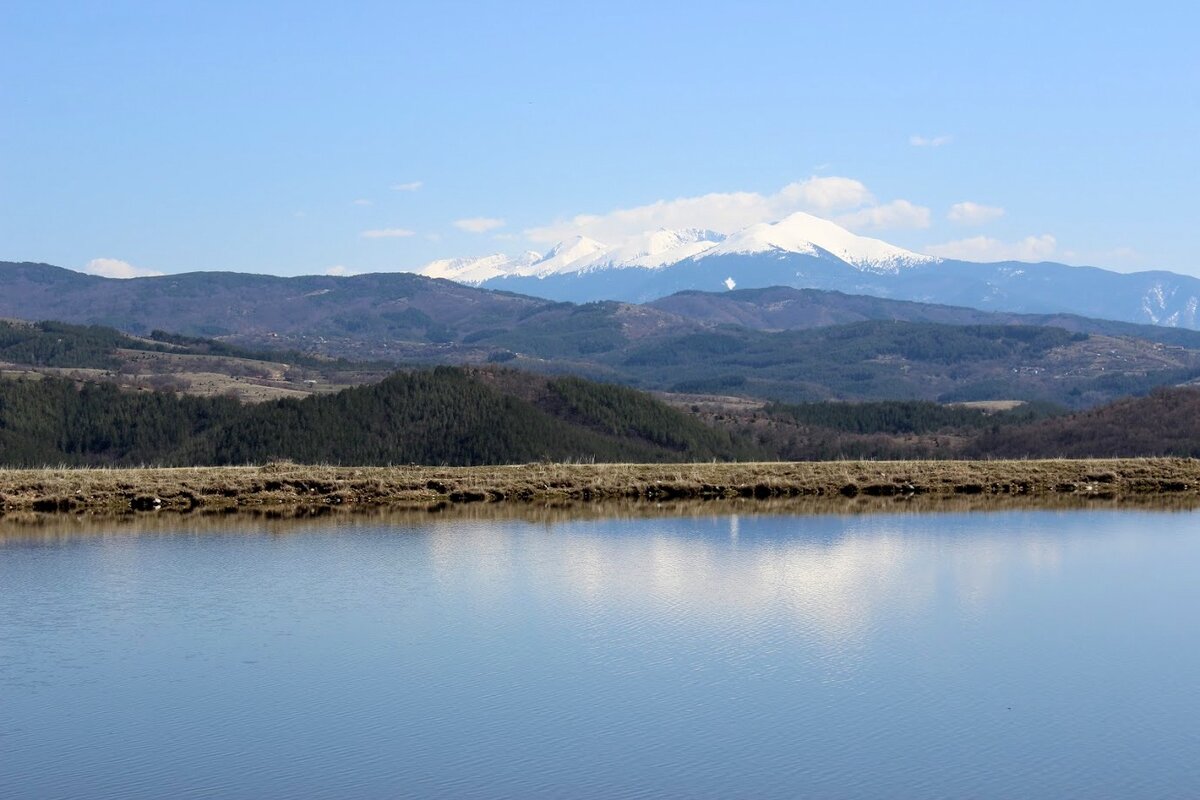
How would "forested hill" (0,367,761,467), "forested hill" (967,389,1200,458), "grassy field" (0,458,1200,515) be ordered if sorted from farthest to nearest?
"forested hill" (0,367,761,467), "forested hill" (967,389,1200,458), "grassy field" (0,458,1200,515)

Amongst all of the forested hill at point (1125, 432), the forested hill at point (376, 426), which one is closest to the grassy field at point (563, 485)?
the forested hill at point (1125, 432)

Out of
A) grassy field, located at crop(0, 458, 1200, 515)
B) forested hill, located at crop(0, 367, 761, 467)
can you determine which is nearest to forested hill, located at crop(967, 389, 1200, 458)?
forested hill, located at crop(0, 367, 761, 467)

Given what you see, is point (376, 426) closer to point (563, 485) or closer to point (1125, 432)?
point (563, 485)

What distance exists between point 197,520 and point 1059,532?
20.4 metres

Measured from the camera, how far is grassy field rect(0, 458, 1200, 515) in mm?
39438

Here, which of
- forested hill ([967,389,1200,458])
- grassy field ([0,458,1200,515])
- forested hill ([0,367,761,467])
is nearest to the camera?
grassy field ([0,458,1200,515])

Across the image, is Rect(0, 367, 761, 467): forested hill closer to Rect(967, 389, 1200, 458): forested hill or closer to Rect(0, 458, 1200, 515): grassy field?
Rect(967, 389, 1200, 458): forested hill

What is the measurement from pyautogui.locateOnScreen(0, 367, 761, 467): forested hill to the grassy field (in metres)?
23.1

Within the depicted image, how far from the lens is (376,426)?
7231 centimetres

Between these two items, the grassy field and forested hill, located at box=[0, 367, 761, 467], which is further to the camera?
forested hill, located at box=[0, 367, 761, 467]

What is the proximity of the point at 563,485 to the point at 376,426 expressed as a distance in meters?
31.7

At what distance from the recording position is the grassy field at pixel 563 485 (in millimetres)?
39438

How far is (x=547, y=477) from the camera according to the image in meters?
42.6

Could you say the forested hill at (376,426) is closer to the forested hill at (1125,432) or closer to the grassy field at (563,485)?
the forested hill at (1125,432)
